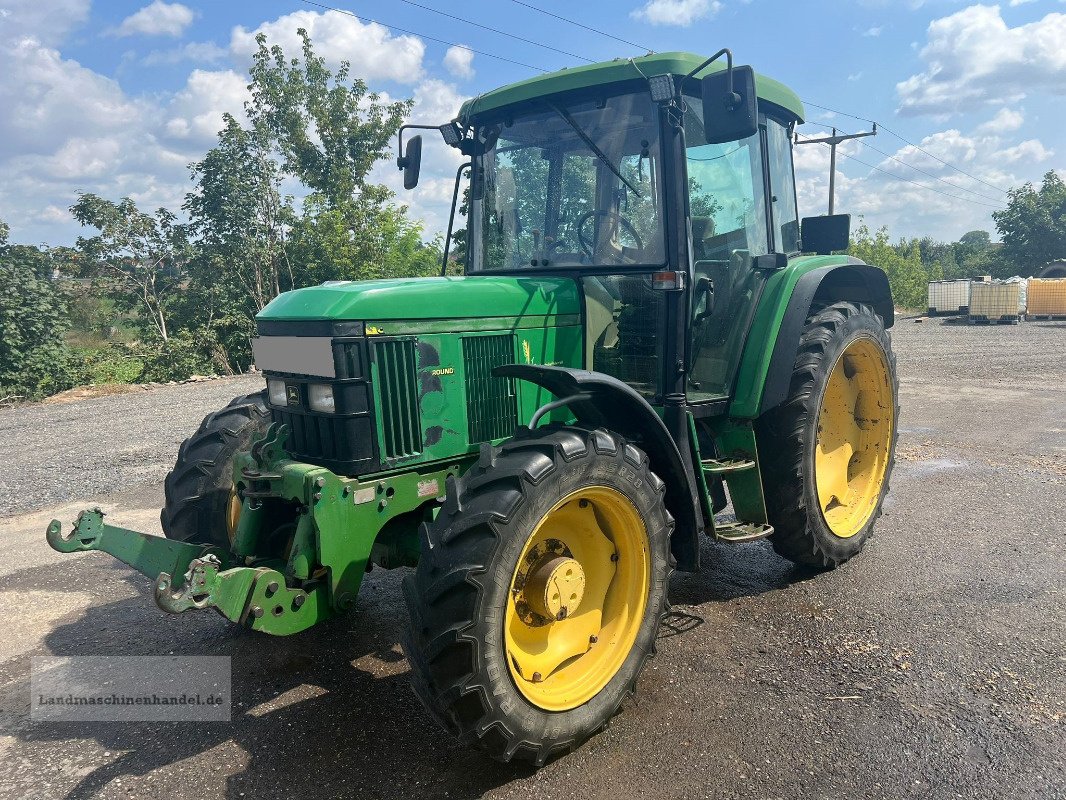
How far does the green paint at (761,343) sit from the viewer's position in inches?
155

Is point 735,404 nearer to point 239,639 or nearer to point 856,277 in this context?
point 856,277

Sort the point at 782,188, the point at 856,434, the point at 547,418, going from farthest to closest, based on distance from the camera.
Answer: the point at 856,434
the point at 782,188
the point at 547,418

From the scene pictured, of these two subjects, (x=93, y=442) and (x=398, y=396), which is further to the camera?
(x=93, y=442)

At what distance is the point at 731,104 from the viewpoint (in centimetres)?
318

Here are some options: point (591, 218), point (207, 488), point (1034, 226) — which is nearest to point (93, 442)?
point (207, 488)

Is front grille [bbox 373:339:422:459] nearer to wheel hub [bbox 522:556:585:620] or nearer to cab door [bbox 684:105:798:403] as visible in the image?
wheel hub [bbox 522:556:585:620]

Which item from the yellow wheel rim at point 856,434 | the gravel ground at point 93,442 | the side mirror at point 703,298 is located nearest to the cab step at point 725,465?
the side mirror at point 703,298

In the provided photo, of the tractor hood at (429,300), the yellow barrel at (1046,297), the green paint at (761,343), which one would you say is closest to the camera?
the tractor hood at (429,300)

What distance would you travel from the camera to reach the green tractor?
2605mm

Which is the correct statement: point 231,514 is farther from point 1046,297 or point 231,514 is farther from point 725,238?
point 1046,297

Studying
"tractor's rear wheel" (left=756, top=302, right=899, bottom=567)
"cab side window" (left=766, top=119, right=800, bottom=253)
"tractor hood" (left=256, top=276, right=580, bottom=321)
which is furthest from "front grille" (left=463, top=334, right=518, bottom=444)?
"cab side window" (left=766, top=119, right=800, bottom=253)

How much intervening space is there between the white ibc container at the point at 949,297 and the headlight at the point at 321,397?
29.1 metres

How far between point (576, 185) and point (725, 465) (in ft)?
5.41

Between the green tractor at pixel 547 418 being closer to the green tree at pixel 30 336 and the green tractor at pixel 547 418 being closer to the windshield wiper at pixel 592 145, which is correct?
the windshield wiper at pixel 592 145
